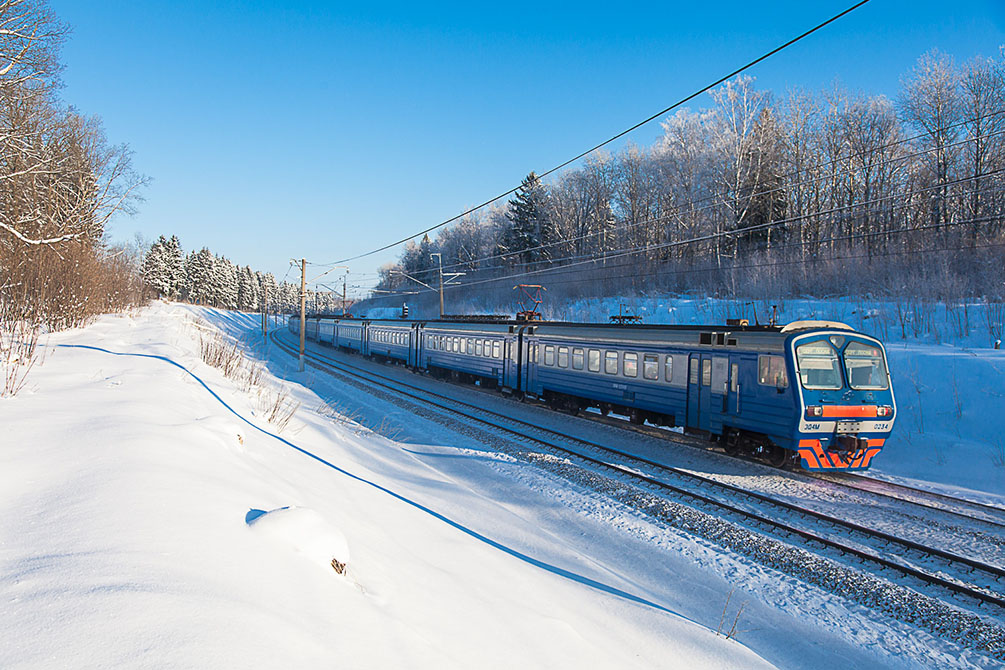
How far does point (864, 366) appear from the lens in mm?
10961

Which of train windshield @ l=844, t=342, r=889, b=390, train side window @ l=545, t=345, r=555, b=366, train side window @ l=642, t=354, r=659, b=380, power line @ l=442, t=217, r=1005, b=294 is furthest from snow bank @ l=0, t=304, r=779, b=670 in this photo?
power line @ l=442, t=217, r=1005, b=294

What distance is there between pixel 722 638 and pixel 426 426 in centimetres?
1134

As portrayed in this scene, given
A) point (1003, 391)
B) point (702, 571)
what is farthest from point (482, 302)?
point (702, 571)

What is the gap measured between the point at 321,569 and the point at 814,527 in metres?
7.37

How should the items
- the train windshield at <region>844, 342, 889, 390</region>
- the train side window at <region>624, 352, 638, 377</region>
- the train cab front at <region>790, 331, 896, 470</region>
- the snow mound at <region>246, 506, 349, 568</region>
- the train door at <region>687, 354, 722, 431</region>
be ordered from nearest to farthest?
the snow mound at <region>246, 506, 349, 568</region>
the train cab front at <region>790, 331, 896, 470</region>
the train windshield at <region>844, 342, 889, 390</region>
the train door at <region>687, 354, 722, 431</region>
the train side window at <region>624, 352, 638, 377</region>

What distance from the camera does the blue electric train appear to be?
10.5 m

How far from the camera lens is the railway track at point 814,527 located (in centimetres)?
654

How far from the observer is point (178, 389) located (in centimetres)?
1033

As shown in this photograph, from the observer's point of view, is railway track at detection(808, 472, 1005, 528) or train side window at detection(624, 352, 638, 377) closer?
railway track at detection(808, 472, 1005, 528)

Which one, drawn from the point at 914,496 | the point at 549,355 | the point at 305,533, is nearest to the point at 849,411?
the point at 914,496

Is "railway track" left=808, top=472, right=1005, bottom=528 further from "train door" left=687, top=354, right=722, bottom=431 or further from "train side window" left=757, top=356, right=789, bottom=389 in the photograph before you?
"train door" left=687, top=354, right=722, bottom=431

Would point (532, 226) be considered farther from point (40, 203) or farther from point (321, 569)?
point (321, 569)

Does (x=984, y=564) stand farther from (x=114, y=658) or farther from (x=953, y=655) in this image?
(x=114, y=658)

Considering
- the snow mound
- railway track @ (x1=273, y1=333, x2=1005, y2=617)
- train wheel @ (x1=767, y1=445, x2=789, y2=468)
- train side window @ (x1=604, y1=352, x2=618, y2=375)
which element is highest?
train side window @ (x1=604, y1=352, x2=618, y2=375)
